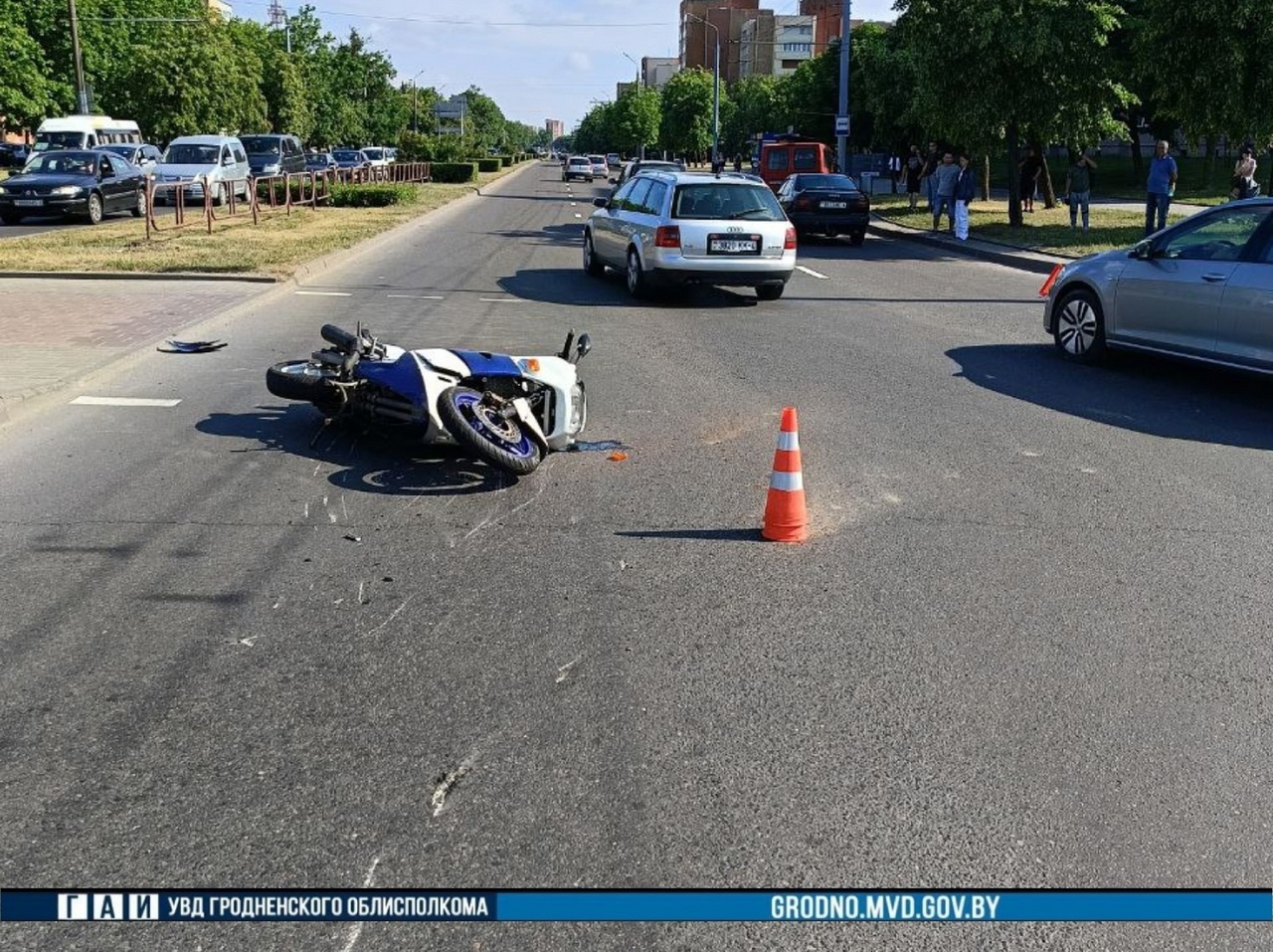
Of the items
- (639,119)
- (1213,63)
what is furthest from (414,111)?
(1213,63)

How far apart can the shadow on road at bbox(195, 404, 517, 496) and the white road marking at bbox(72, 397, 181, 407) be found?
68 cm

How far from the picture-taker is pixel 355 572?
208 inches

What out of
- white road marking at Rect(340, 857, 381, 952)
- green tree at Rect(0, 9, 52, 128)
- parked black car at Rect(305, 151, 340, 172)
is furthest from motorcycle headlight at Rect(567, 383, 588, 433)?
green tree at Rect(0, 9, 52, 128)

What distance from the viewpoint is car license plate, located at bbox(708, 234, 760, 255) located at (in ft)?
47.0

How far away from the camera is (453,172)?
175 feet

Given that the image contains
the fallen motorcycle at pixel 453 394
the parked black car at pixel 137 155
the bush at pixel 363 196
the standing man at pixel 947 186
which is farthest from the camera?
the bush at pixel 363 196

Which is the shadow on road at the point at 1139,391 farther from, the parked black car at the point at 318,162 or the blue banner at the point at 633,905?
the parked black car at the point at 318,162

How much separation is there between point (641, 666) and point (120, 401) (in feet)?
19.5

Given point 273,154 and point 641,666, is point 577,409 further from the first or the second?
point 273,154

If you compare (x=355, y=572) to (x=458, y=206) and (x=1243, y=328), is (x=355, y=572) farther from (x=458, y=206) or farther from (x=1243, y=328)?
(x=458, y=206)

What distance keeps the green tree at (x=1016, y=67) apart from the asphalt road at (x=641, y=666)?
54.6 ft

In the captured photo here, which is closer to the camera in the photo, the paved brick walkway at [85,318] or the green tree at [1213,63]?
the paved brick walkway at [85,318]

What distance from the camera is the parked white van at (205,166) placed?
30219mm

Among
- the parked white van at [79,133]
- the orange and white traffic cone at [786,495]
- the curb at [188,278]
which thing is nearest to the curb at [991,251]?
the curb at [188,278]
